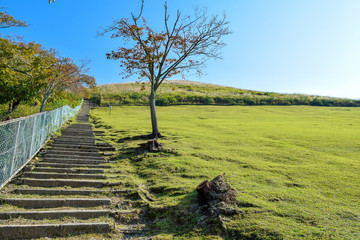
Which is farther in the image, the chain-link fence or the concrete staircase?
the chain-link fence

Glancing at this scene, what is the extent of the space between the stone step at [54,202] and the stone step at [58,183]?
49.6 inches

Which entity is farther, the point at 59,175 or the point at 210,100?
the point at 210,100

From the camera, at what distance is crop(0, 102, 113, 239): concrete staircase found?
15.4 ft

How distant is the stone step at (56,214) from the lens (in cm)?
502

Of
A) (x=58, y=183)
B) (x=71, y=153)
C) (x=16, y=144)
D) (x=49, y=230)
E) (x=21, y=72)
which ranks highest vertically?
(x=21, y=72)

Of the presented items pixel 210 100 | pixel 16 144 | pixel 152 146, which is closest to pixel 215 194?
pixel 16 144

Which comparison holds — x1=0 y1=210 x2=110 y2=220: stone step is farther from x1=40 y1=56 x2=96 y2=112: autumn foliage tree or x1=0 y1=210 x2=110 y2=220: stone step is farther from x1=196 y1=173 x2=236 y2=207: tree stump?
x1=40 y1=56 x2=96 y2=112: autumn foliage tree

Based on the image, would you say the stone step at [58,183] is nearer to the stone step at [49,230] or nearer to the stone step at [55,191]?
the stone step at [55,191]

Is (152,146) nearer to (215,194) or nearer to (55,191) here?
(55,191)

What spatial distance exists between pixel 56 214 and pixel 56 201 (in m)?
0.62

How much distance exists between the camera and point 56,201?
5781 mm

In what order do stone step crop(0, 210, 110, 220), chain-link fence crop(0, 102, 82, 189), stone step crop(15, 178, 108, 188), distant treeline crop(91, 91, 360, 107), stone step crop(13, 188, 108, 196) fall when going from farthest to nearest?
distant treeline crop(91, 91, 360, 107) < stone step crop(15, 178, 108, 188) < stone step crop(13, 188, 108, 196) < chain-link fence crop(0, 102, 82, 189) < stone step crop(0, 210, 110, 220)

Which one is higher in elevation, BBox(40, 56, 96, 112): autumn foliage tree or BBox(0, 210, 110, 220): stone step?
BBox(40, 56, 96, 112): autumn foliage tree

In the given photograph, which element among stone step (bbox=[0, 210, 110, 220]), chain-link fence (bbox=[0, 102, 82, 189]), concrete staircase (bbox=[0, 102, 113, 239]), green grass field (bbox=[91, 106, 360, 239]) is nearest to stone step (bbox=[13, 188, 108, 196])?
concrete staircase (bbox=[0, 102, 113, 239])
